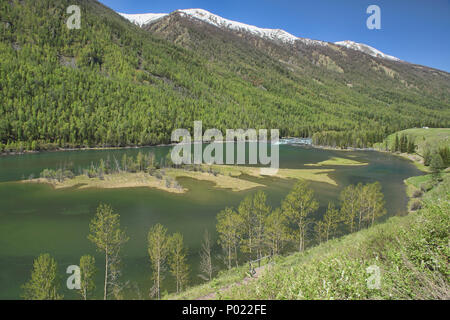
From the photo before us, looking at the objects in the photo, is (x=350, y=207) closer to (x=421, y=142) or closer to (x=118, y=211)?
(x=118, y=211)

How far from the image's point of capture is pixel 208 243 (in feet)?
115

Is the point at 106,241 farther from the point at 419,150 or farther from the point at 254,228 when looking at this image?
the point at 419,150

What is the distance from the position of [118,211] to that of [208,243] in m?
23.8

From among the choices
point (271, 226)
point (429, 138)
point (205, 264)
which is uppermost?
point (429, 138)

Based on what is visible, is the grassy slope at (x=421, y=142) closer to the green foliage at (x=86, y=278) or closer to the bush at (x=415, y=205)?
the bush at (x=415, y=205)

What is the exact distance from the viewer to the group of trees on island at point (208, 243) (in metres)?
24.3

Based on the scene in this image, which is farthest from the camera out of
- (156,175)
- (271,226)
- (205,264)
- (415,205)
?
(156,175)

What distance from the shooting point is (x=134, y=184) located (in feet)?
225

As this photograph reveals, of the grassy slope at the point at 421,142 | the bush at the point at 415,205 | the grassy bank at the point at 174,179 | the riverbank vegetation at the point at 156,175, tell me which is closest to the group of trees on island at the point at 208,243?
the bush at the point at 415,205

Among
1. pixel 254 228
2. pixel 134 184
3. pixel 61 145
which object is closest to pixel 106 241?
pixel 254 228

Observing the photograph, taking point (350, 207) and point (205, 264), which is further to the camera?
point (350, 207)

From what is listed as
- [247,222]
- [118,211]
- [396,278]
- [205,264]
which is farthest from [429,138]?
[396,278]

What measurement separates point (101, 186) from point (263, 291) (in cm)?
6394
